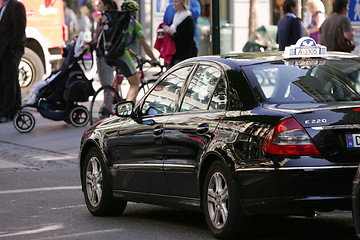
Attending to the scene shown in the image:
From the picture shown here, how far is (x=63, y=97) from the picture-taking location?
1606 centimetres

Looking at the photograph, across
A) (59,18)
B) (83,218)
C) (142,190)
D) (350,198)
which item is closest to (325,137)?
(350,198)

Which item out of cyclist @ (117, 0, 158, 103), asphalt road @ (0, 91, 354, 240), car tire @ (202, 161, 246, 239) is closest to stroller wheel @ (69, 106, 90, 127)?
cyclist @ (117, 0, 158, 103)

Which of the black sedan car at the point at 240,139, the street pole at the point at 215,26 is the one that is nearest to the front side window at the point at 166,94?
the black sedan car at the point at 240,139

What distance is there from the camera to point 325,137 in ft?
21.0

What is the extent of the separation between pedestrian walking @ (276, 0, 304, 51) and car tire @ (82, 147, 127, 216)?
6111mm

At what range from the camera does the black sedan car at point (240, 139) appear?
6.38 meters

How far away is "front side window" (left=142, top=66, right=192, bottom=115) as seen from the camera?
789cm

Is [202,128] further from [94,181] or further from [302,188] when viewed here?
[94,181]

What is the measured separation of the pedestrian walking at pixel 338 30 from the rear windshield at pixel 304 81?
6.01 m

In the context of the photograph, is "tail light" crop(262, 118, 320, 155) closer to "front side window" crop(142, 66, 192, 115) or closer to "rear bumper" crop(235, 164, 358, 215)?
"rear bumper" crop(235, 164, 358, 215)

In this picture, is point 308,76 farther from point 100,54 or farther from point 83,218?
point 100,54

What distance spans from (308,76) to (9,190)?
4.64 meters

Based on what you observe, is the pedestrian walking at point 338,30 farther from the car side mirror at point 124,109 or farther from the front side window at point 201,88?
the front side window at point 201,88

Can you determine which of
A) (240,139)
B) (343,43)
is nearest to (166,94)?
(240,139)
